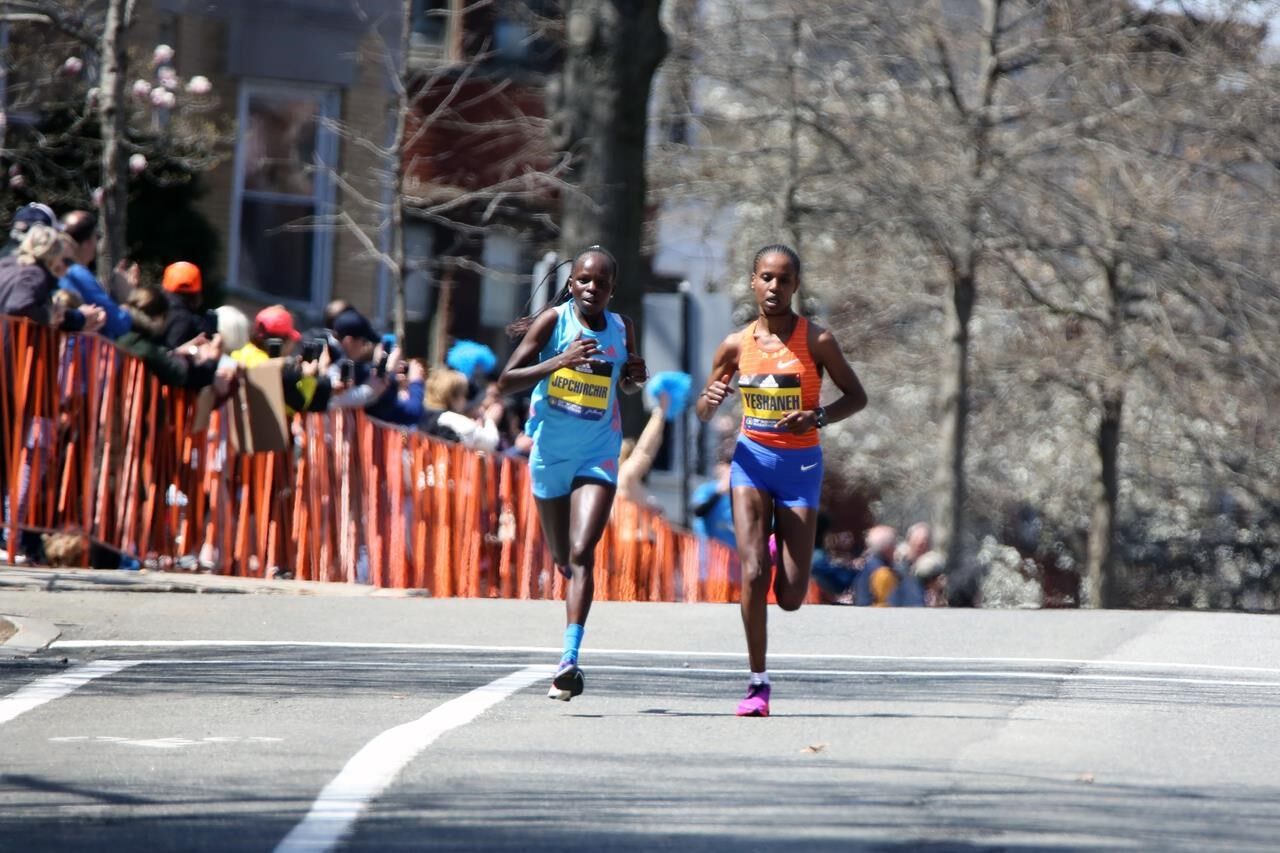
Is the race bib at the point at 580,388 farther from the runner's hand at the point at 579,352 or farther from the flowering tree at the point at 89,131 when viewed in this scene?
the flowering tree at the point at 89,131

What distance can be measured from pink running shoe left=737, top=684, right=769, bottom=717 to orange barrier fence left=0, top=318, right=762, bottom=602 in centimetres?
610

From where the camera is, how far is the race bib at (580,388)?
1008cm

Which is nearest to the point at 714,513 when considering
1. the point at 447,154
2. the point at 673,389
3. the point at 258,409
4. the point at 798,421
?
the point at 673,389

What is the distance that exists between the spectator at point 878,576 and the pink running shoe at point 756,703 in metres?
10.8

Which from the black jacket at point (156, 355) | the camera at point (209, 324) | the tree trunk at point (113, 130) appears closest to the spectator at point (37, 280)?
the black jacket at point (156, 355)

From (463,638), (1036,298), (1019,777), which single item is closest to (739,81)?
(1036,298)

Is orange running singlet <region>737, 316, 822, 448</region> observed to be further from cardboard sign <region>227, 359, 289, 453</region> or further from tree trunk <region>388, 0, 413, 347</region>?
tree trunk <region>388, 0, 413, 347</region>

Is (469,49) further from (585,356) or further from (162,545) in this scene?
(585,356)

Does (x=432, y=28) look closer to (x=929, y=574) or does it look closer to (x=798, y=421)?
(x=929, y=574)

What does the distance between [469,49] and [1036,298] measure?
8.91 metres

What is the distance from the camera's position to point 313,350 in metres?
15.8

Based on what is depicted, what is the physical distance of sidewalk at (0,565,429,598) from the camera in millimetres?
13789

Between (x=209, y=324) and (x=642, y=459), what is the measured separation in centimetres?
314

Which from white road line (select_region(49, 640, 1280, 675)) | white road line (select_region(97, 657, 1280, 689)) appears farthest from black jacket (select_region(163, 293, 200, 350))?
white road line (select_region(97, 657, 1280, 689))
